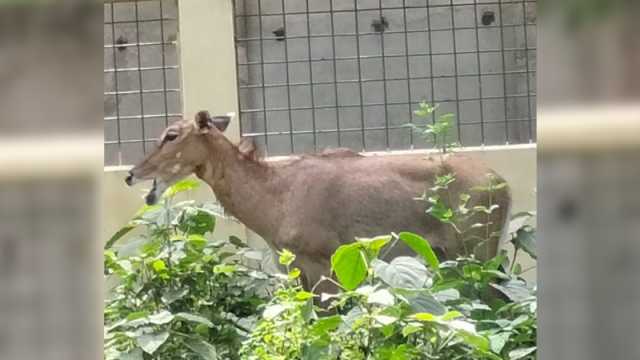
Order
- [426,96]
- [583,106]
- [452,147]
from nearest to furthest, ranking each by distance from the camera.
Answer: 1. [583,106]
2. [452,147]
3. [426,96]

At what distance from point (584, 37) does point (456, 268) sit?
3042 millimetres

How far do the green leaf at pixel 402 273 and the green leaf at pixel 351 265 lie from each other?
0.06 metres

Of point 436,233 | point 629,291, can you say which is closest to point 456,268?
point 436,233

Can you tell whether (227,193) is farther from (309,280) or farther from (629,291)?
(629,291)

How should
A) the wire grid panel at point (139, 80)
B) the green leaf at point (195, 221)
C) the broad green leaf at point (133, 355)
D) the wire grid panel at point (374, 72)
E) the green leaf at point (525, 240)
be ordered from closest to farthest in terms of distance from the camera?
the broad green leaf at point (133, 355)
the green leaf at point (525, 240)
the green leaf at point (195, 221)
the wire grid panel at point (139, 80)
the wire grid panel at point (374, 72)

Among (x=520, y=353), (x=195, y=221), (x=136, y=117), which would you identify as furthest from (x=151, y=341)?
(x=136, y=117)

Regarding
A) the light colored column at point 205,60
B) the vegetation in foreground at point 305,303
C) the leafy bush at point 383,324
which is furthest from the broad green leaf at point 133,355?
the light colored column at point 205,60

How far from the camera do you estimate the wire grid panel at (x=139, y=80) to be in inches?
247

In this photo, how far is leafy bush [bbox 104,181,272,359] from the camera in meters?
3.47

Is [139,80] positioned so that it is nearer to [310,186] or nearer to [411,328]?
[310,186]

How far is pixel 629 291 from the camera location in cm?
102

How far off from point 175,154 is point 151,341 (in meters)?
2.13

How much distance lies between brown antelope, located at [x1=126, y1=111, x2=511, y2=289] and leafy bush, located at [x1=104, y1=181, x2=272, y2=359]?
0.81m

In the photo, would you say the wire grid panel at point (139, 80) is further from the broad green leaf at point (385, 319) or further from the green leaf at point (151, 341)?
the broad green leaf at point (385, 319)
